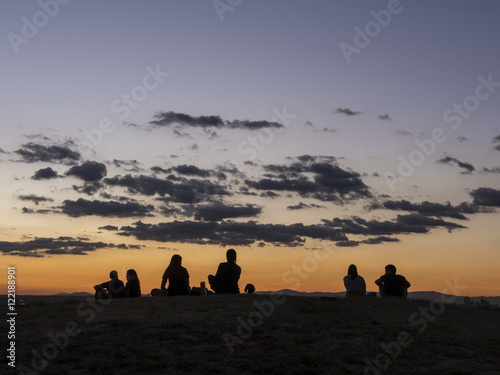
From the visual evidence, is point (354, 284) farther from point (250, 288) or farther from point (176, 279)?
point (176, 279)

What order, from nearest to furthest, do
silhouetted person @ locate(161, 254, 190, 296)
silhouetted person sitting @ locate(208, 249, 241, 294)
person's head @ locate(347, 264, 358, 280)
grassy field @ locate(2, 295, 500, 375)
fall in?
grassy field @ locate(2, 295, 500, 375) < silhouetted person sitting @ locate(208, 249, 241, 294) < silhouetted person @ locate(161, 254, 190, 296) < person's head @ locate(347, 264, 358, 280)

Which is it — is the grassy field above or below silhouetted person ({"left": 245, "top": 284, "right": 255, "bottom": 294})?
below

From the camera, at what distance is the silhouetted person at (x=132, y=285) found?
22.4 metres

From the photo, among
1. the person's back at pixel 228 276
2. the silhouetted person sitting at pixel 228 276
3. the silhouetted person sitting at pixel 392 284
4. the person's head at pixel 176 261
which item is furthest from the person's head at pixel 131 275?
the silhouetted person sitting at pixel 392 284

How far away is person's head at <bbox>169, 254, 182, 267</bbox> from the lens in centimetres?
2150

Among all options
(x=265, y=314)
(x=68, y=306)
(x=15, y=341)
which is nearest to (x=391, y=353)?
(x=265, y=314)

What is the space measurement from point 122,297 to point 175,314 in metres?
6.31

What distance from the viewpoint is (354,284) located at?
22.8 meters

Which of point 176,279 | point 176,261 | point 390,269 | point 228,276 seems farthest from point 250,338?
point 390,269

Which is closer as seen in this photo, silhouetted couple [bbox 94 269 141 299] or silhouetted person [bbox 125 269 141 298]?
silhouetted couple [bbox 94 269 141 299]

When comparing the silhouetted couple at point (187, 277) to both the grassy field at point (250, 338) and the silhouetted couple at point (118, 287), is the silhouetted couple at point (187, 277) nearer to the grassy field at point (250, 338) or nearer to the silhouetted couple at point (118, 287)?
the silhouetted couple at point (118, 287)

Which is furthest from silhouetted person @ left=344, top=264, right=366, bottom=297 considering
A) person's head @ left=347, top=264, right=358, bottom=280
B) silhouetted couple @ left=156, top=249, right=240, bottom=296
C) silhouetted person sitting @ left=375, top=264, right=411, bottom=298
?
silhouetted couple @ left=156, top=249, right=240, bottom=296

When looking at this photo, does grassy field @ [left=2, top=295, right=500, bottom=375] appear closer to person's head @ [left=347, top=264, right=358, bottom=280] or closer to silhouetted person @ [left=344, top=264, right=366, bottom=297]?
silhouetted person @ [left=344, top=264, right=366, bottom=297]

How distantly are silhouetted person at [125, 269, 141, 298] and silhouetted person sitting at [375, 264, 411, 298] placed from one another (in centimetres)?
920
